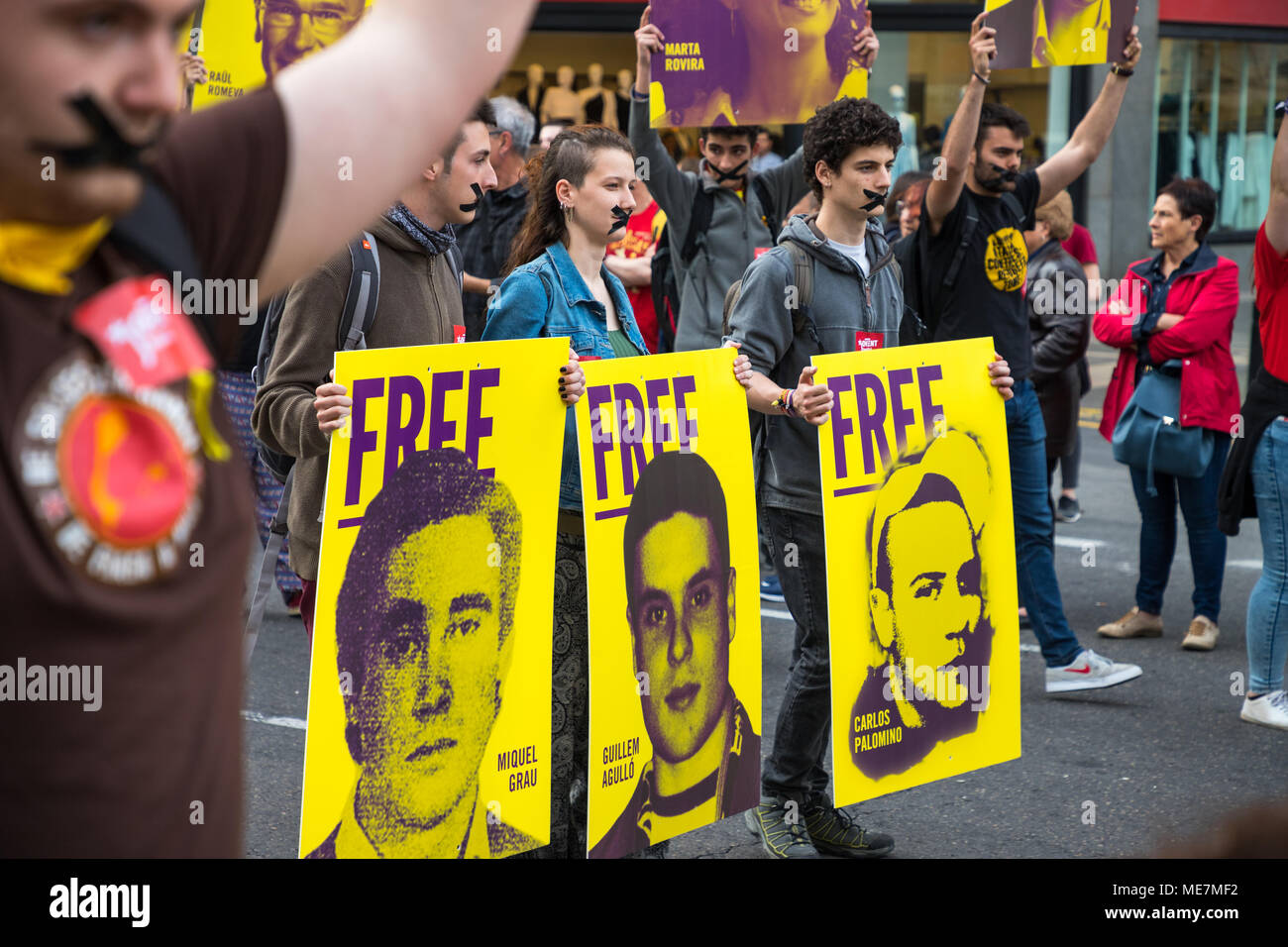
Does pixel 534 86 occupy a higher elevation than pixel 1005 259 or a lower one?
higher

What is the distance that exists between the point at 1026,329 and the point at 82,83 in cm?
538

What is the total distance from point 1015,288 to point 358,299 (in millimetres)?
3113

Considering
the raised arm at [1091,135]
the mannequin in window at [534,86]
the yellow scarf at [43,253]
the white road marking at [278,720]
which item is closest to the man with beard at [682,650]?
the white road marking at [278,720]

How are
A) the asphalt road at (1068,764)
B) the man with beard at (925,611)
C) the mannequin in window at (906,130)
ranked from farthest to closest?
the mannequin in window at (906,130), the asphalt road at (1068,764), the man with beard at (925,611)

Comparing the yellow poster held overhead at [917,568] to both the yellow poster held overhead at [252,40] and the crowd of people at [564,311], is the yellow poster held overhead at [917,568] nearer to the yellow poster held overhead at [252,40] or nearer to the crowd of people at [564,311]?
the crowd of people at [564,311]

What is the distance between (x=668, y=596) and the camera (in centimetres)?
360

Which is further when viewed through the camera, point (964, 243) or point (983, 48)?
point (964, 243)

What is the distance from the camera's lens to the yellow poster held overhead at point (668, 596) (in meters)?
3.47

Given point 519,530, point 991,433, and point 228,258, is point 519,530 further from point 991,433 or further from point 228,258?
point 228,258

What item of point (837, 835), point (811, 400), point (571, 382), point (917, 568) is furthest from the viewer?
point (837, 835)

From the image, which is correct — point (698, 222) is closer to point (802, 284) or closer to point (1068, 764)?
point (802, 284)

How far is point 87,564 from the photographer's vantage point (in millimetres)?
883

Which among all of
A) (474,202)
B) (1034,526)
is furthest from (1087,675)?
(474,202)

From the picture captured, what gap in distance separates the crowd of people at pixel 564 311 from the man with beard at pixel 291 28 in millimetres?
801
